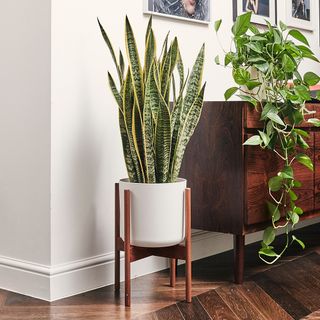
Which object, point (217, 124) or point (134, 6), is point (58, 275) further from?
point (134, 6)

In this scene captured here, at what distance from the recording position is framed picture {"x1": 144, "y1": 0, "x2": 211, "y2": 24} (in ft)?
7.63

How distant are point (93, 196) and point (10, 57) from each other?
1.74 ft

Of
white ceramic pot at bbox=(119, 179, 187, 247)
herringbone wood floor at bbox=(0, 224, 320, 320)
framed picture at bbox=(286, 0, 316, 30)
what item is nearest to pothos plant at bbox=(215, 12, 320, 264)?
herringbone wood floor at bbox=(0, 224, 320, 320)

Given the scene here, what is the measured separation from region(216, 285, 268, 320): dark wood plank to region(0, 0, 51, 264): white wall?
0.57m

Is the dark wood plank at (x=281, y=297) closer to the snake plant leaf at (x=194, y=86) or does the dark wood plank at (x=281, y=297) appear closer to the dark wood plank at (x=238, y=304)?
the dark wood plank at (x=238, y=304)

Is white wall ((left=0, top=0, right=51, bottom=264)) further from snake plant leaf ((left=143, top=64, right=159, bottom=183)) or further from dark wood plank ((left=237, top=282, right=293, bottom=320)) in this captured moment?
dark wood plank ((left=237, top=282, right=293, bottom=320))

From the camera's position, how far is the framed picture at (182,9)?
2.33m

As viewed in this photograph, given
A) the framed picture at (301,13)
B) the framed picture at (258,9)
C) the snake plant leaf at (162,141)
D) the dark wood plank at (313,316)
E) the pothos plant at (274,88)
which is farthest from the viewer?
the framed picture at (301,13)

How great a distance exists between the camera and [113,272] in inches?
84.1

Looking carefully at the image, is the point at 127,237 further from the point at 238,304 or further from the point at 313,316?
the point at 313,316

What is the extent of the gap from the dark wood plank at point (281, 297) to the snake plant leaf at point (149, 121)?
56 centimetres

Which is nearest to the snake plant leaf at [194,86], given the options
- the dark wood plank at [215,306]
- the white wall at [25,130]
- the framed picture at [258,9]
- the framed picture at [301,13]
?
the white wall at [25,130]

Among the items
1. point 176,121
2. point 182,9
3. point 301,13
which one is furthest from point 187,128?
point 301,13

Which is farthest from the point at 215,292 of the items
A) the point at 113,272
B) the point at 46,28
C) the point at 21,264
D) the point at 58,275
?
the point at 46,28
